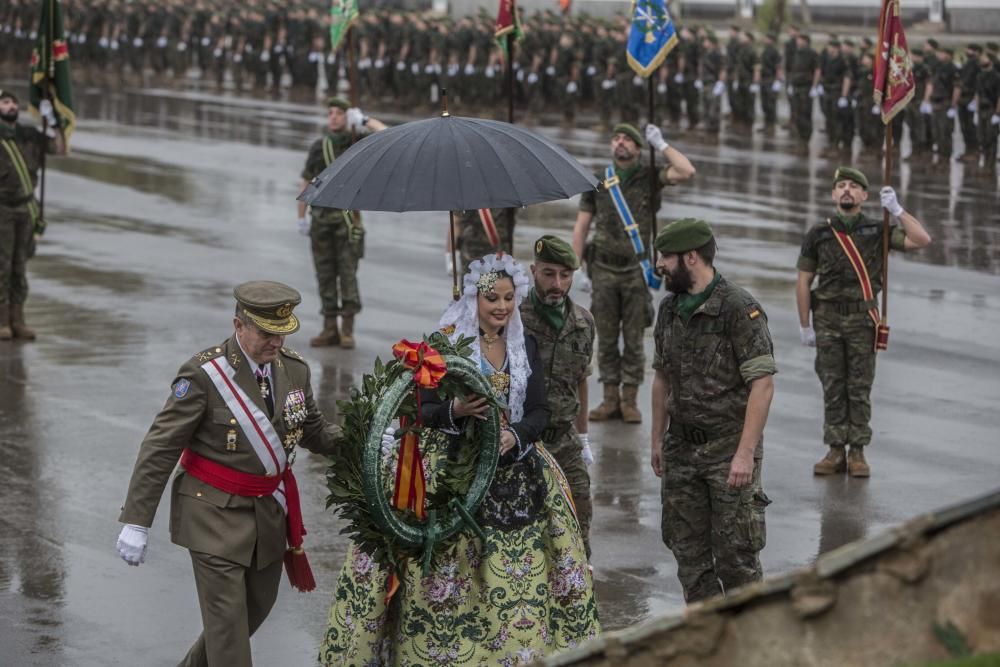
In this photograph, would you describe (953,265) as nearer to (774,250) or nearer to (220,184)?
(774,250)

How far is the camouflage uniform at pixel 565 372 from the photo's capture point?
25.1ft

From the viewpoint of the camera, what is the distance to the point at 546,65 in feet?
118

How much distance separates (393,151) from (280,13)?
3619cm

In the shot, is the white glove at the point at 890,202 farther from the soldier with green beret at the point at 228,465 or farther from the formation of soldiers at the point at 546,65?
the formation of soldiers at the point at 546,65

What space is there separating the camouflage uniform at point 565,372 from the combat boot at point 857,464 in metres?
3.22

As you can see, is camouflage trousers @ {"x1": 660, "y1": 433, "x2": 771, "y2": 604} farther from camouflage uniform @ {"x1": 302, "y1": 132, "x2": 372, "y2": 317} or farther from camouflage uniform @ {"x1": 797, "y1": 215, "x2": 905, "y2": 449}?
camouflage uniform @ {"x1": 302, "y1": 132, "x2": 372, "y2": 317}

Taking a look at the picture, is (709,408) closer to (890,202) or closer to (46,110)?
(890,202)

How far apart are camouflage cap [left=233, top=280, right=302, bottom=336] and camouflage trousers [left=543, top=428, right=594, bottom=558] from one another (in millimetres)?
1731

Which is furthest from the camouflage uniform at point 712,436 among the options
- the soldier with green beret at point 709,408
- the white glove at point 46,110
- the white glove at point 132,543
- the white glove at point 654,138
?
the white glove at point 46,110

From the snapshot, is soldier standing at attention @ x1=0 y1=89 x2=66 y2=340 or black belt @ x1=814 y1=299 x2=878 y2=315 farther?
soldier standing at attention @ x1=0 y1=89 x2=66 y2=340

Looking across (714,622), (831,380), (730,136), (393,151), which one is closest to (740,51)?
(730,136)

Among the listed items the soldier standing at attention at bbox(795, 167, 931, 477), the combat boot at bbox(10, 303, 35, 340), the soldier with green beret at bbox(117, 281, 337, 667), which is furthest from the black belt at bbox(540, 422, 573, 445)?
the combat boot at bbox(10, 303, 35, 340)

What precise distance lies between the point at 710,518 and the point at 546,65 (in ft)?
96.1

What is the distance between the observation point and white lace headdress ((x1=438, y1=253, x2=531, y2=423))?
6762 mm
